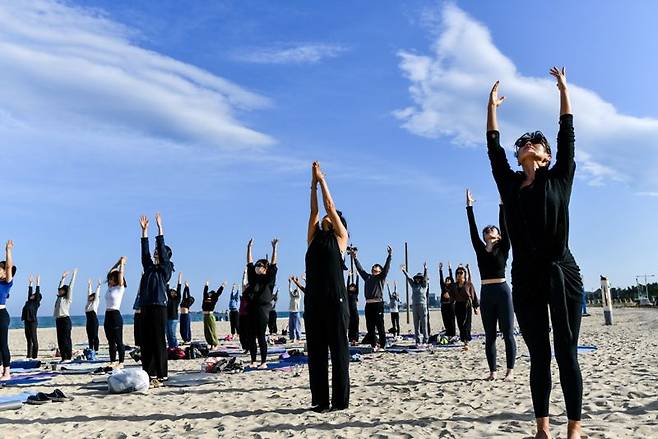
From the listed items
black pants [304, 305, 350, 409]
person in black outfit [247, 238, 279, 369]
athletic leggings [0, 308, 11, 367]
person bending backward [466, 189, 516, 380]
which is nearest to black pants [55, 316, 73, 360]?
athletic leggings [0, 308, 11, 367]

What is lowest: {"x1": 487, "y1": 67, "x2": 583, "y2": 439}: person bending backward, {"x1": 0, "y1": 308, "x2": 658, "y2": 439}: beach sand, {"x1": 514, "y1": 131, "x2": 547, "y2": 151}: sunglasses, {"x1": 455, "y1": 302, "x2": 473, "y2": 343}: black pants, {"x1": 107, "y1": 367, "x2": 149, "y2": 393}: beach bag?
{"x1": 0, "y1": 308, "x2": 658, "y2": 439}: beach sand

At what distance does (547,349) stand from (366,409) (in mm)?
2288

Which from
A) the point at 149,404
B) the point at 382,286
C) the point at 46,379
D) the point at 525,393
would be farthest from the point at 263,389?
the point at 382,286

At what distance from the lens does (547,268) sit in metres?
3.62

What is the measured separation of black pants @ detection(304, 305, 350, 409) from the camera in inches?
215

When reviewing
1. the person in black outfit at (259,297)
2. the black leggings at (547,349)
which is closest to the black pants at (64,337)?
the person in black outfit at (259,297)

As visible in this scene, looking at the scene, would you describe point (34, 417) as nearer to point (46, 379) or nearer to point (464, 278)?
point (46, 379)

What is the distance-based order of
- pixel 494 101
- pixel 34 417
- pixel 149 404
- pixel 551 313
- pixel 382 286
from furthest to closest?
pixel 382 286 → pixel 149 404 → pixel 34 417 → pixel 494 101 → pixel 551 313

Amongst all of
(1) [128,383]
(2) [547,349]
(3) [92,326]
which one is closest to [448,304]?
(3) [92,326]

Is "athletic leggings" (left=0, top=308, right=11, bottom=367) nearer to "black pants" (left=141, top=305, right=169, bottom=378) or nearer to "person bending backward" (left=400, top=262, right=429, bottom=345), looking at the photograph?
"black pants" (left=141, top=305, right=169, bottom=378)

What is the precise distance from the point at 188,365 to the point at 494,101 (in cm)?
872

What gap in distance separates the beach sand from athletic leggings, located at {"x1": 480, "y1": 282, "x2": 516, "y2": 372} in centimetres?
42

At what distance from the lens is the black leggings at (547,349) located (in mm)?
3578

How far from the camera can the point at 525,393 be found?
233 inches
